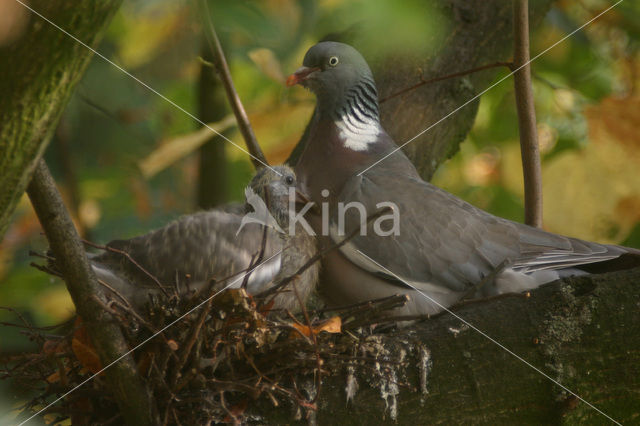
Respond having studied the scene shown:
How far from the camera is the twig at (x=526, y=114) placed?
2748 mm

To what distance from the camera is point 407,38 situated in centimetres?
149

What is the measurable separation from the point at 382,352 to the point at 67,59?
1.15 m

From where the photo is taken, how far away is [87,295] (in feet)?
5.30

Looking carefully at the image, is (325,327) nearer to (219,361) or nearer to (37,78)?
(219,361)

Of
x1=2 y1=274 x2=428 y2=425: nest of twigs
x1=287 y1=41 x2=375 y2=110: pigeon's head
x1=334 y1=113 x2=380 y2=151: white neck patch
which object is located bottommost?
x1=2 y1=274 x2=428 y2=425: nest of twigs

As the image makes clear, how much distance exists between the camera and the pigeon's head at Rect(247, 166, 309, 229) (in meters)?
2.65

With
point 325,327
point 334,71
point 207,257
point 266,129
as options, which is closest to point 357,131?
point 334,71

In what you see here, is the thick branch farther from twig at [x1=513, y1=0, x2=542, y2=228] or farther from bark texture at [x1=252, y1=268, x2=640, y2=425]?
twig at [x1=513, y1=0, x2=542, y2=228]

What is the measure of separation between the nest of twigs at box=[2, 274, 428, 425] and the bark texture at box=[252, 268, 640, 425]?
0.13ft

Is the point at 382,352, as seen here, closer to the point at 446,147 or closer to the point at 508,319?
the point at 508,319

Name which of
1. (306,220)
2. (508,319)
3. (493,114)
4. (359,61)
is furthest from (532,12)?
(508,319)

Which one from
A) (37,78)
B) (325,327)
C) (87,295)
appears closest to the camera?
(37,78)

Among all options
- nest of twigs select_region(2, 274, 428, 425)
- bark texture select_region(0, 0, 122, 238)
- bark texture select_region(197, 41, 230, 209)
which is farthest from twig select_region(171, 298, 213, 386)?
bark texture select_region(197, 41, 230, 209)

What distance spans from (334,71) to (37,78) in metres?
1.91
